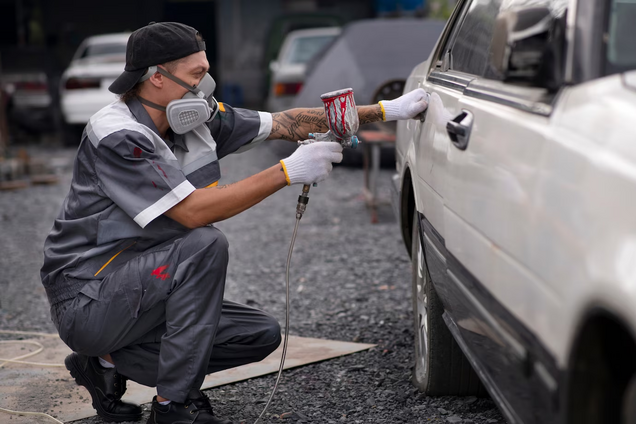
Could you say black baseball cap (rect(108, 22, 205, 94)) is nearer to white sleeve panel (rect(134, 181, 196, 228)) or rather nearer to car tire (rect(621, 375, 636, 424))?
white sleeve panel (rect(134, 181, 196, 228))

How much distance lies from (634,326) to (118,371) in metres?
2.15

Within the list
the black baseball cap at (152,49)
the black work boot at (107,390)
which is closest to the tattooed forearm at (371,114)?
the black baseball cap at (152,49)

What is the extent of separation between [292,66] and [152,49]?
790cm

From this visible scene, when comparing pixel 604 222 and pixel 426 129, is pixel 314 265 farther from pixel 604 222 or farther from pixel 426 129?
pixel 604 222

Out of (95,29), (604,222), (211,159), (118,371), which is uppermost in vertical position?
(604,222)

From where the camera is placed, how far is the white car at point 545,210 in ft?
4.07

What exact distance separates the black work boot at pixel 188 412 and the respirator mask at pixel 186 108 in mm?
929

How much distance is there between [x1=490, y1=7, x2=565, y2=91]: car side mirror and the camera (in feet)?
5.31

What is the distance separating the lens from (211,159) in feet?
9.50

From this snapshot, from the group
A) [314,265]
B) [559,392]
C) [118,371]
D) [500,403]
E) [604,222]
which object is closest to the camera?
[604,222]

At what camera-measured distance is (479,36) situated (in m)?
2.52

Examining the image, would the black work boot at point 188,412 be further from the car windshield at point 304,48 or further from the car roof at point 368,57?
Result: the car windshield at point 304,48

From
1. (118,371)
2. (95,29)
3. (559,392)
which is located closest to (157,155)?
(118,371)

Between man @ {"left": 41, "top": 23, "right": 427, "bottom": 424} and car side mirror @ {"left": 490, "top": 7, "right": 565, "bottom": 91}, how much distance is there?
1.01m
